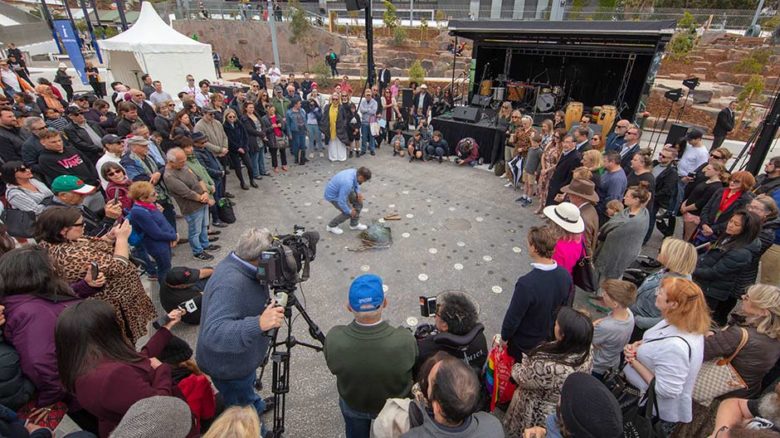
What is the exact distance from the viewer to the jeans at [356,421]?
212cm

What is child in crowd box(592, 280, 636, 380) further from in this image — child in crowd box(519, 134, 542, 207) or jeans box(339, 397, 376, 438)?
child in crowd box(519, 134, 542, 207)

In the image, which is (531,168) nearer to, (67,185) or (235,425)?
(235,425)

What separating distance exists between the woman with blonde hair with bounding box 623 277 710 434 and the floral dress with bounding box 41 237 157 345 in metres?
3.36

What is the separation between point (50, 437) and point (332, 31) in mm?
30034

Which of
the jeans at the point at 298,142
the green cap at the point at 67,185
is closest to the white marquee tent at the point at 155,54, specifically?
the jeans at the point at 298,142

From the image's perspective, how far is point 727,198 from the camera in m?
4.11

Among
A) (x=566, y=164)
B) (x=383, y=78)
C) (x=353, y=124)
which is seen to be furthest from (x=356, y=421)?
(x=383, y=78)

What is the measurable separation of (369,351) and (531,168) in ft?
18.9

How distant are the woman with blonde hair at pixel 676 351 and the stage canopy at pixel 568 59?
8.44m

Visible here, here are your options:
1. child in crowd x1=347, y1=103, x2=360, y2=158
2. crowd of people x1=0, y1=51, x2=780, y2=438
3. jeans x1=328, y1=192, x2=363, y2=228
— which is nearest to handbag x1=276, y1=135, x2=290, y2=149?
child in crowd x1=347, y1=103, x2=360, y2=158

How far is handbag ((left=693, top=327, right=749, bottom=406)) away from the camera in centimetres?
210

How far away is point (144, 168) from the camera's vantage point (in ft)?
14.7

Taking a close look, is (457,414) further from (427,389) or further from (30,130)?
(30,130)

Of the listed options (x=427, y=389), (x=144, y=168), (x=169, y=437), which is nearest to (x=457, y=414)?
(x=427, y=389)
